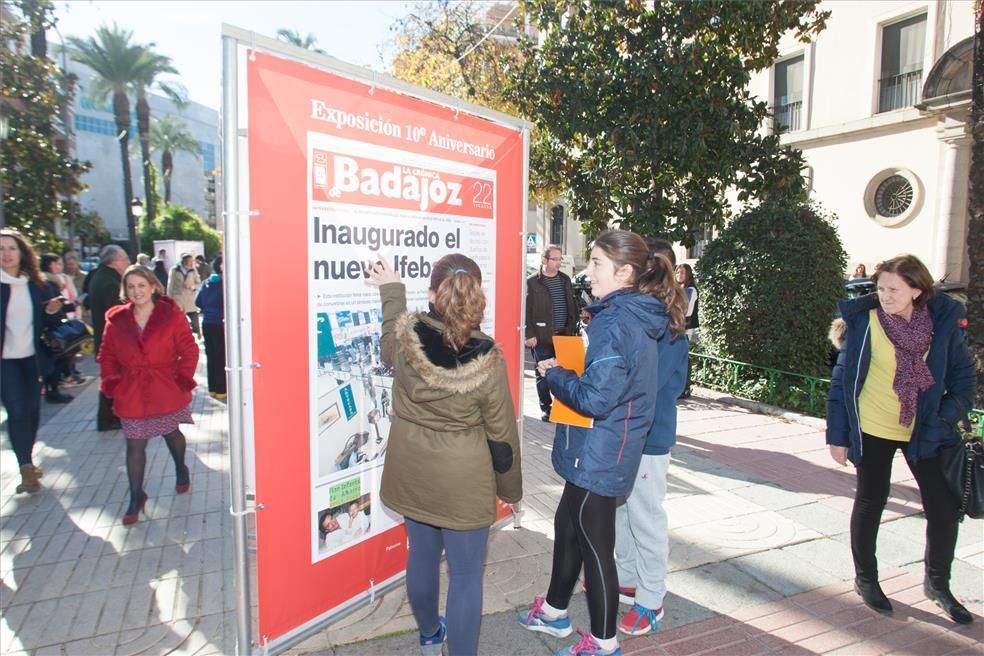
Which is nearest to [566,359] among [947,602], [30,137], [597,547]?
[597,547]

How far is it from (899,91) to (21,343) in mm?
21368

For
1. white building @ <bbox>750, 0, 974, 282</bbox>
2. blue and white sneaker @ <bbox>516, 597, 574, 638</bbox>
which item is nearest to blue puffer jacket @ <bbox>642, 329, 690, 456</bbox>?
blue and white sneaker @ <bbox>516, 597, 574, 638</bbox>

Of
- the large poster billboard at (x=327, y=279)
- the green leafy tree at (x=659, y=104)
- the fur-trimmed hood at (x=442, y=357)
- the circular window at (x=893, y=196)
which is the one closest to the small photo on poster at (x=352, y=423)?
the large poster billboard at (x=327, y=279)

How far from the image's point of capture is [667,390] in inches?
121

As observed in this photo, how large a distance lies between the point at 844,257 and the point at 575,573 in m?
7.45

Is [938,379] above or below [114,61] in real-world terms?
below

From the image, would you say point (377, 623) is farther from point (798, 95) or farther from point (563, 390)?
point (798, 95)

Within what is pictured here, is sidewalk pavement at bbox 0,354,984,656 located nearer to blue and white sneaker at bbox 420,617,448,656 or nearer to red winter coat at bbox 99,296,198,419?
blue and white sneaker at bbox 420,617,448,656

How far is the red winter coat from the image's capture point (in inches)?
165

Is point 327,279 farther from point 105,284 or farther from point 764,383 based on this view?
point 764,383

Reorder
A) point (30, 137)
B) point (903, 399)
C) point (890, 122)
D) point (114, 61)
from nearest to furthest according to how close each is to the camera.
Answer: point (903, 399)
point (30, 137)
point (890, 122)
point (114, 61)

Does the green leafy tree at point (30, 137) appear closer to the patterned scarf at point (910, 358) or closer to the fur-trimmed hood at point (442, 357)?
the fur-trimmed hood at point (442, 357)

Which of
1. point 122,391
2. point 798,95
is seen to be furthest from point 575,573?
point 798,95

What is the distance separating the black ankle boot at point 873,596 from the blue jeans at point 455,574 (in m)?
2.16
